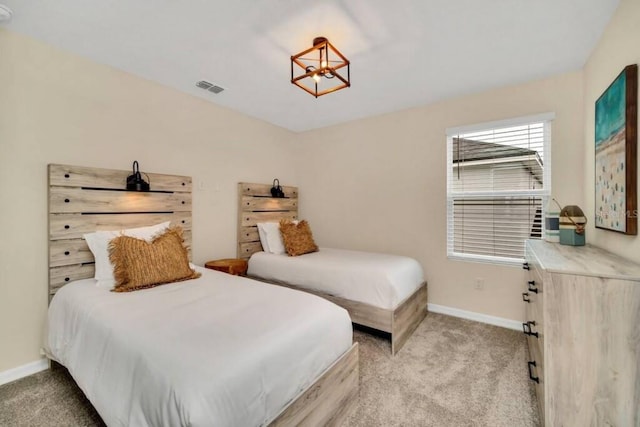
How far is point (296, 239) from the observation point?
3.39m

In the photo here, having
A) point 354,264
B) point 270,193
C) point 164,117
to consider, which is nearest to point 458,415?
point 354,264

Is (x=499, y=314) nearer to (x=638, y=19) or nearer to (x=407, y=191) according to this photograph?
(x=407, y=191)

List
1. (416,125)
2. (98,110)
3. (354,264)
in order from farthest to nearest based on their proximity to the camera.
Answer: (416,125) < (354,264) < (98,110)

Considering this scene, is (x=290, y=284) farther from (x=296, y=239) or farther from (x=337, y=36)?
(x=337, y=36)

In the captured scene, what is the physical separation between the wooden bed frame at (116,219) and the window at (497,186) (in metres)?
2.12

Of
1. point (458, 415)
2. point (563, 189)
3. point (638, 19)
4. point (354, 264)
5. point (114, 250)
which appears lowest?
point (458, 415)

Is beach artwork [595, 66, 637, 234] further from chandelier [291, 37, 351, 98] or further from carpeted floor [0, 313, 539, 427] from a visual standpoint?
chandelier [291, 37, 351, 98]

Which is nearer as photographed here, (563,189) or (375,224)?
(563,189)

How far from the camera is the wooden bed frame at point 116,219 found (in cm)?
141

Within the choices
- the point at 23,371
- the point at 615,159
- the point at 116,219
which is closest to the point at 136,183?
the point at 116,219

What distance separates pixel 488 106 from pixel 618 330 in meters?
2.46

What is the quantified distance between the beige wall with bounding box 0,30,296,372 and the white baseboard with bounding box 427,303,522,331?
2757 mm

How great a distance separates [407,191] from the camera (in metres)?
3.42

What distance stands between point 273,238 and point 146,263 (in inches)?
64.2
